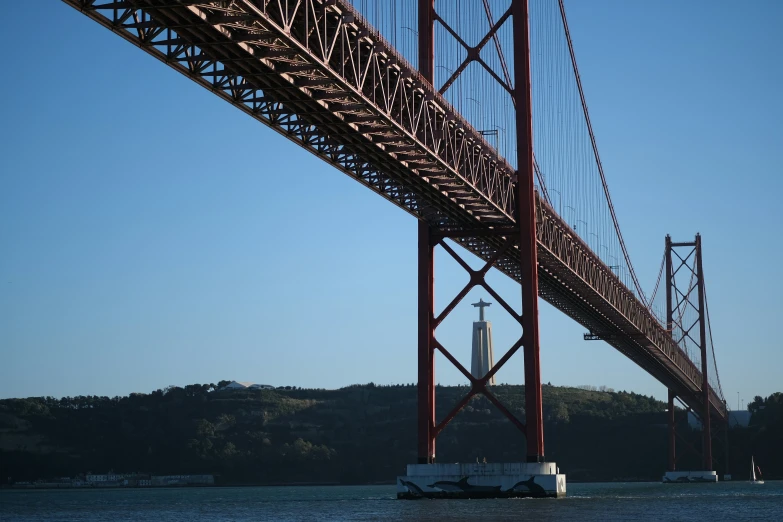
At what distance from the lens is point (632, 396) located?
460ft

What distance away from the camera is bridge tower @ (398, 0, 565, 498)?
38.5 meters

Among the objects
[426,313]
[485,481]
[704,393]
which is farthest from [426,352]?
[704,393]

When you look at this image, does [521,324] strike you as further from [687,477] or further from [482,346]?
[482,346]

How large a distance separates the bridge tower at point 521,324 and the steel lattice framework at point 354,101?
2.10ft

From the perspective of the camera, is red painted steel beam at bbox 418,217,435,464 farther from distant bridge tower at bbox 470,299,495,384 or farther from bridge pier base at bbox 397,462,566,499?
distant bridge tower at bbox 470,299,495,384

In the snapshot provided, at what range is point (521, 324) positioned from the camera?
1565 inches

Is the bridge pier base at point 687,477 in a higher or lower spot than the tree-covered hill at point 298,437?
lower

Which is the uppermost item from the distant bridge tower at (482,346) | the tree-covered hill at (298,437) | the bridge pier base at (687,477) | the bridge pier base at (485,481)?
the distant bridge tower at (482,346)

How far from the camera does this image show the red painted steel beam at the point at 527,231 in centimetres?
3928

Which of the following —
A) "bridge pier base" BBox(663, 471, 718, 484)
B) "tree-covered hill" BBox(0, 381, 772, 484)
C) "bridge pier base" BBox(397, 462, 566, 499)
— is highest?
"tree-covered hill" BBox(0, 381, 772, 484)

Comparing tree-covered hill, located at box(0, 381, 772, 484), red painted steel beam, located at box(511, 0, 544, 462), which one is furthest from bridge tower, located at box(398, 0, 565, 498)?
tree-covered hill, located at box(0, 381, 772, 484)

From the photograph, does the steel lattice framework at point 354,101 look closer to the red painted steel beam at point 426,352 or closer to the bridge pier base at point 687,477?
the red painted steel beam at point 426,352

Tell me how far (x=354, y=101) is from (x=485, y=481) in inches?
634

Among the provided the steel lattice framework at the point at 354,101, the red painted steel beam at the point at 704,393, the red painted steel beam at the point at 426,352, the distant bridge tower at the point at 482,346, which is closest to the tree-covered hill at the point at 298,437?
the distant bridge tower at the point at 482,346
